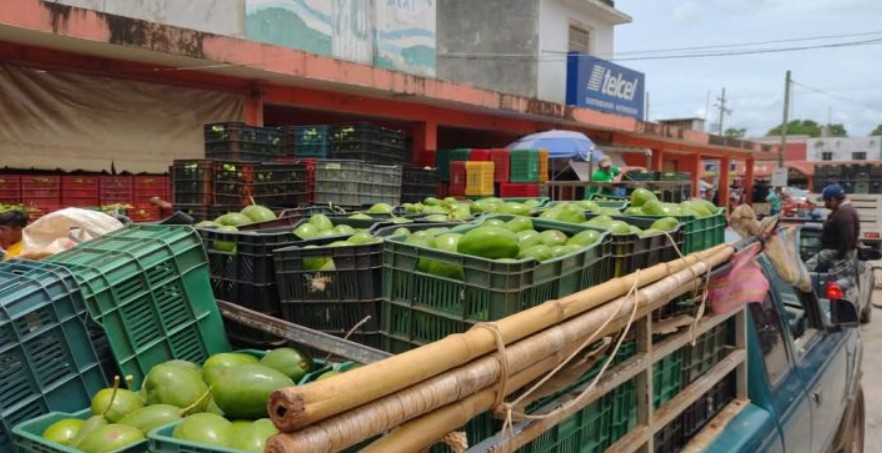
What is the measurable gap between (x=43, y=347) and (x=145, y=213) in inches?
239

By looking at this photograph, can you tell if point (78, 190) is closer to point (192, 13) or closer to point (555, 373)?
point (192, 13)

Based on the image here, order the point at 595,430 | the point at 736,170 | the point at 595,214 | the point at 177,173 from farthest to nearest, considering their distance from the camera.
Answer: the point at 736,170 → the point at 177,173 → the point at 595,214 → the point at 595,430

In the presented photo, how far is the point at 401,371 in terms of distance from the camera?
1.36 meters

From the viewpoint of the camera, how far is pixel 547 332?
1.81m

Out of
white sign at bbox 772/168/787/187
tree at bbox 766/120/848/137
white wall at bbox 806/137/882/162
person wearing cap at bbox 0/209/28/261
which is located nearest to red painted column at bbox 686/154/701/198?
white sign at bbox 772/168/787/187

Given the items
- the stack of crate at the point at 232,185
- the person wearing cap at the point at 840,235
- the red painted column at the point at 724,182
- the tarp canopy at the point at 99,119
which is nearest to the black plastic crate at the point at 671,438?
the stack of crate at the point at 232,185

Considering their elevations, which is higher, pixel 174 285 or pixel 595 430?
pixel 174 285

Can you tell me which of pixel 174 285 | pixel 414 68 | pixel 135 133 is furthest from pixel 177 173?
pixel 414 68

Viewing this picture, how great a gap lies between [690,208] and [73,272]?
3.24 meters

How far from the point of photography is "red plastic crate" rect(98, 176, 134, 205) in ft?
23.7

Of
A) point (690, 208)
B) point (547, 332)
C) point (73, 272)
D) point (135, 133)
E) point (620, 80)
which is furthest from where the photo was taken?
point (620, 80)

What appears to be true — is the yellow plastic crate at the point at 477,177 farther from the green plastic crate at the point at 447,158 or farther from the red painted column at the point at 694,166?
the red painted column at the point at 694,166

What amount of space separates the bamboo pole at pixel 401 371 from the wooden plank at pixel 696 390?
740mm

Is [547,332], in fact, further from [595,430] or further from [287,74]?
[287,74]
